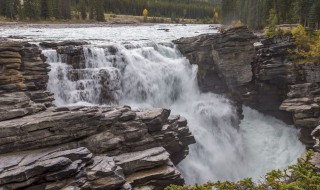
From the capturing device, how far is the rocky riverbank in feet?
132

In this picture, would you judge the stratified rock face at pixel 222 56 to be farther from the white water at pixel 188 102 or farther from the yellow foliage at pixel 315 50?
the yellow foliage at pixel 315 50

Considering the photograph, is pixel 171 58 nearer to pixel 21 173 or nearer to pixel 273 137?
pixel 273 137

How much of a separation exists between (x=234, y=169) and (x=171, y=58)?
16.5 m

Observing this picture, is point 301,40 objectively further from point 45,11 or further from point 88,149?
point 45,11

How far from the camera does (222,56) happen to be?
136 ft

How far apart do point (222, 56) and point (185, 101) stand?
771cm

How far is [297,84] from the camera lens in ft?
129

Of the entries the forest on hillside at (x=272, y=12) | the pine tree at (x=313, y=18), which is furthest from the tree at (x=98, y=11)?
the pine tree at (x=313, y=18)

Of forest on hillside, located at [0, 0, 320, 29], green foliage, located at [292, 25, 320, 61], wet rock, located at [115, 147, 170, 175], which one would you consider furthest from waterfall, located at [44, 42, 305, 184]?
forest on hillside, located at [0, 0, 320, 29]

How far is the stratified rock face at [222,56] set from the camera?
41469 mm

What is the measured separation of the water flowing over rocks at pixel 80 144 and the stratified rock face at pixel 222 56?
52.7 ft

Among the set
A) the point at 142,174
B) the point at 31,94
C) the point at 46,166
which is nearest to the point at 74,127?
the point at 46,166

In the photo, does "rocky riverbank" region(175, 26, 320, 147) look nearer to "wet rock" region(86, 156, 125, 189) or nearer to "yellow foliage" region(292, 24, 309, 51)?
"yellow foliage" region(292, 24, 309, 51)

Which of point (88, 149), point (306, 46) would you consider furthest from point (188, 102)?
point (88, 149)
